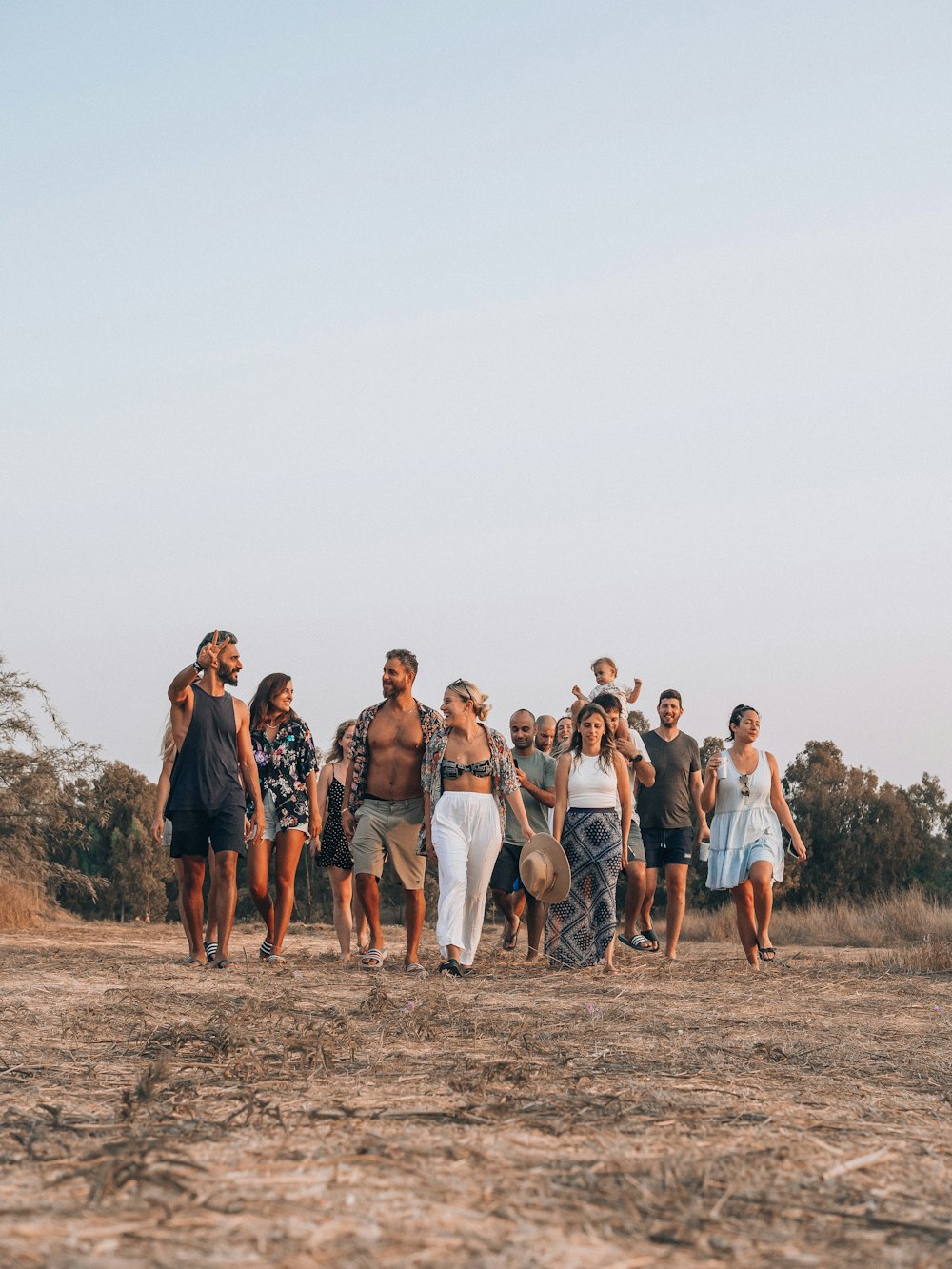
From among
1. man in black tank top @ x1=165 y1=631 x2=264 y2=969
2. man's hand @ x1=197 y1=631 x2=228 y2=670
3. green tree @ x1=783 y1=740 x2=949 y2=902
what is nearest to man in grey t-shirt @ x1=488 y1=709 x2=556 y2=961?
man in black tank top @ x1=165 y1=631 x2=264 y2=969

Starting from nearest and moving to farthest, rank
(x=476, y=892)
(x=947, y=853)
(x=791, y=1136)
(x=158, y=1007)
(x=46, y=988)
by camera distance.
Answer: (x=791, y=1136)
(x=158, y=1007)
(x=46, y=988)
(x=476, y=892)
(x=947, y=853)

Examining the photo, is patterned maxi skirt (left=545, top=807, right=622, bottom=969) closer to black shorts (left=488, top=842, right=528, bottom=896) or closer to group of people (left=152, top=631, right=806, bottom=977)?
group of people (left=152, top=631, right=806, bottom=977)

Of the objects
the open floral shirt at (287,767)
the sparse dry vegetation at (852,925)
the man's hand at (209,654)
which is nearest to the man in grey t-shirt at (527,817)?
the open floral shirt at (287,767)

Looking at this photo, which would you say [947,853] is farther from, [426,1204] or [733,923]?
[426,1204]

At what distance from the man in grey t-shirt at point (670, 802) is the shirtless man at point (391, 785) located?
2912mm

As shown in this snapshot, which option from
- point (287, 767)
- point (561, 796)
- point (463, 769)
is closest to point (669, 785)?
point (561, 796)

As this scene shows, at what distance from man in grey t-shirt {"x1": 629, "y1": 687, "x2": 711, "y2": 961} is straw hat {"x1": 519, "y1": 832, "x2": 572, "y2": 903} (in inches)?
72.7

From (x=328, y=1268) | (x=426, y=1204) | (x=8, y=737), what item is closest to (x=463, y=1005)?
(x=426, y=1204)

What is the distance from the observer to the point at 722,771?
458 inches

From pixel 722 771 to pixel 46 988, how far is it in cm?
556

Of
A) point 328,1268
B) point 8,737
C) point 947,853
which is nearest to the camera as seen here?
point 328,1268

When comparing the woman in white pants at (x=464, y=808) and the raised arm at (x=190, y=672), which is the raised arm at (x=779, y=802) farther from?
the raised arm at (x=190, y=672)

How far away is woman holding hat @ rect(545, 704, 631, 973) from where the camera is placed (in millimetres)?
11266

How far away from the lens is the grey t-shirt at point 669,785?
13023mm
